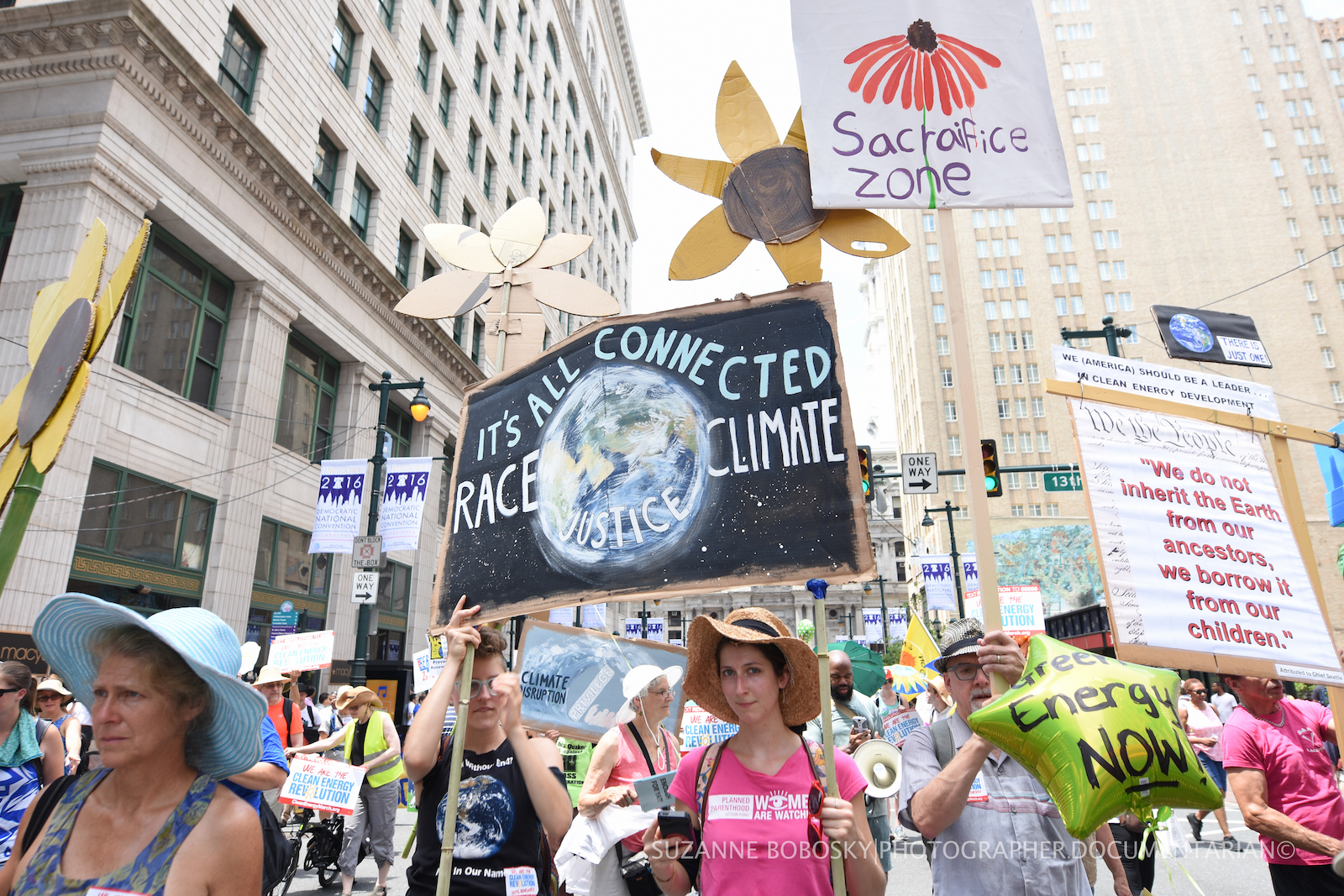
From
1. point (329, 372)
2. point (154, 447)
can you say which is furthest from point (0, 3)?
Result: point (329, 372)

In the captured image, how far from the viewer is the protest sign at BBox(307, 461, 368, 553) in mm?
15195

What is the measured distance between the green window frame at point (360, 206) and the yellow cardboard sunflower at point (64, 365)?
66.6 ft

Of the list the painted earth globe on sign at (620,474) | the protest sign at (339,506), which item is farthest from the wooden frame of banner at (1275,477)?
the protest sign at (339,506)

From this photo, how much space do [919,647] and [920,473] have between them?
4379mm

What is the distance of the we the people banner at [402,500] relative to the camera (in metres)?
15.6

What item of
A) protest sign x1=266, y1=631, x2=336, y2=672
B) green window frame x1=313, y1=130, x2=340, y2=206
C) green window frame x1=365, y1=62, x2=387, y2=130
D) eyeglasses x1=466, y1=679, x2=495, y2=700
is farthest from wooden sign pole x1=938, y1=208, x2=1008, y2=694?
green window frame x1=365, y1=62, x2=387, y2=130

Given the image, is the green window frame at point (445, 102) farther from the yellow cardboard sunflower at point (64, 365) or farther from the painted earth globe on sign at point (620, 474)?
the painted earth globe on sign at point (620, 474)

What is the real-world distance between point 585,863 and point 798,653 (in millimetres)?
1778

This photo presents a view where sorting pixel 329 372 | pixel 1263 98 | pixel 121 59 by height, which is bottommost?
pixel 329 372

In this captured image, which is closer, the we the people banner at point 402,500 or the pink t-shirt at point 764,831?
the pink t-shirt at point 764,831

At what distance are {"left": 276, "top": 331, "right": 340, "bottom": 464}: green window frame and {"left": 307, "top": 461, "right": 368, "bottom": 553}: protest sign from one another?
4732mm

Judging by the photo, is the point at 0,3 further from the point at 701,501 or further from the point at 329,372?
the point at 701,501

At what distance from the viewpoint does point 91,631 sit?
2.35 meters

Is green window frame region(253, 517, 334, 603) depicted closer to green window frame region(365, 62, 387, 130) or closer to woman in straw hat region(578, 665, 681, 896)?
green window frame region(365, 62, 387, 130)
